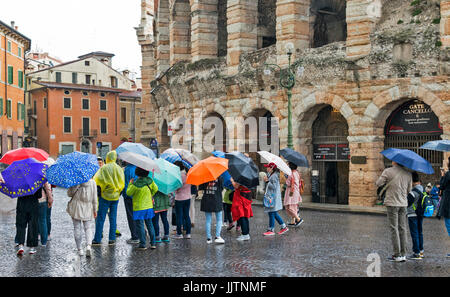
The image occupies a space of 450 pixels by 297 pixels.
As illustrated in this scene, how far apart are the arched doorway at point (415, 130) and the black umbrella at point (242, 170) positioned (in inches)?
396

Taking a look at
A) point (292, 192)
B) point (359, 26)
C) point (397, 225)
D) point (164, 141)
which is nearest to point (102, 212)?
point (292, 192)

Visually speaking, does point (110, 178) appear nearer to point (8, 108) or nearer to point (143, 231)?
point (143, 231)

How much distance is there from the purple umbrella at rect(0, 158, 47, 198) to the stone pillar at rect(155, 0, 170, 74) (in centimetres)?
2409

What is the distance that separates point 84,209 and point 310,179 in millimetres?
14663

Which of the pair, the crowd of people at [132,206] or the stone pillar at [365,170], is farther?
the stone pillar at [365,170]

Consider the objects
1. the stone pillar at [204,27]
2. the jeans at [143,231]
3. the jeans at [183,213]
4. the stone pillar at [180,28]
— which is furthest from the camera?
the stone pillar at [180,28]

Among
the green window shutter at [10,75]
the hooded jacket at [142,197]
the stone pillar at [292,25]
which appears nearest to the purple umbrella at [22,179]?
the hooded jacket at [142,197]

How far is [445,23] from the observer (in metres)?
18.2

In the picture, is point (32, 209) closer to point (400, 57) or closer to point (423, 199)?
point (423, 199)

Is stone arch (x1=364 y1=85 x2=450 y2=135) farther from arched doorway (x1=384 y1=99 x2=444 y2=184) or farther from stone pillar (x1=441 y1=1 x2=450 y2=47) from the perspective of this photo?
stone pillar (x1=441 y1=1 x2=450 y2=47)

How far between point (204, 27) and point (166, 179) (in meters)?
17.7

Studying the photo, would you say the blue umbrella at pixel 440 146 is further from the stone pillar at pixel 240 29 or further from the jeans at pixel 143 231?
the stone pillar at pixel 240 29

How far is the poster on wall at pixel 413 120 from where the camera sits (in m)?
19.3

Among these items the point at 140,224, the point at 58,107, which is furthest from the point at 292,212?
the point at 58,107
